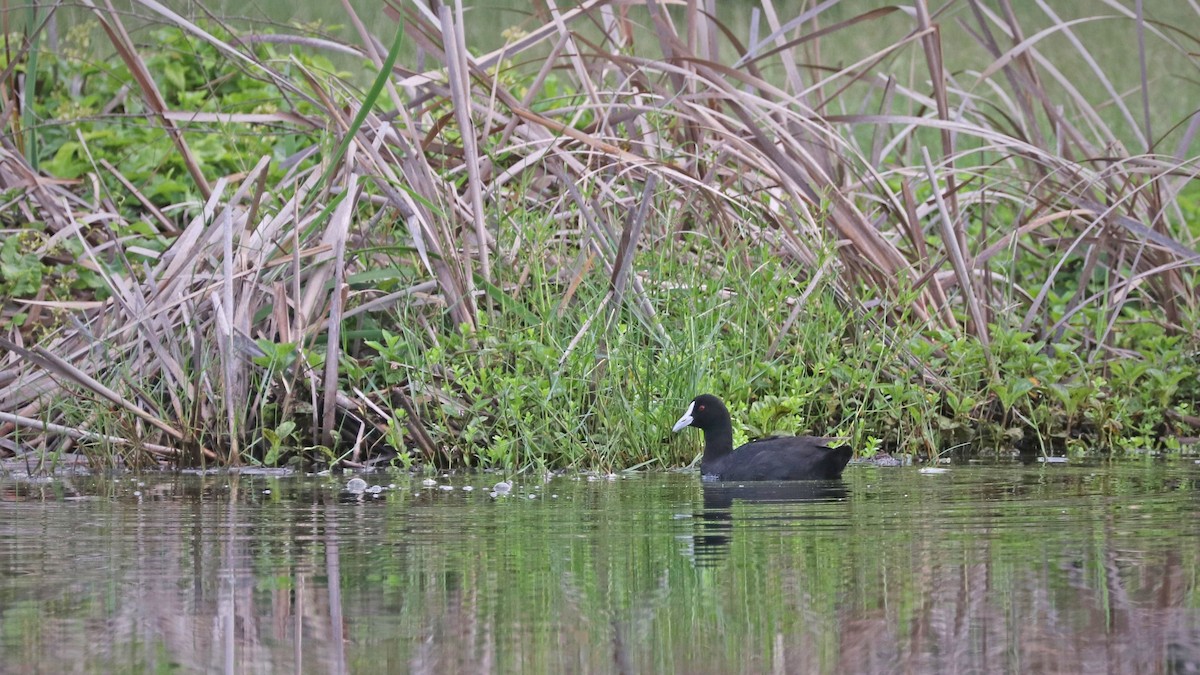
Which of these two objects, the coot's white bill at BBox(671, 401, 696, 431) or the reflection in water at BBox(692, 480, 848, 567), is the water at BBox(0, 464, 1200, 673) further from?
the coot's white bill at BBox(671, 401, 696, 431)

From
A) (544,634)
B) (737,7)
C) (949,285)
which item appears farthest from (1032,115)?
(737,7)

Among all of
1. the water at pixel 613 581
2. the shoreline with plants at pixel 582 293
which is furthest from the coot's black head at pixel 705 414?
the water at pixel 613 581

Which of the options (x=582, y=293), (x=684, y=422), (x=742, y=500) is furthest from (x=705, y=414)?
(x=742, y=500)

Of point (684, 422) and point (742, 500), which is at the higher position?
point (684, 422)

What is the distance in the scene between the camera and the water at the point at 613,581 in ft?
10.6

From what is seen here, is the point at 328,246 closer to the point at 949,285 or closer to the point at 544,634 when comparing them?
the point at 949,285

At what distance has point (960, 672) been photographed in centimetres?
300

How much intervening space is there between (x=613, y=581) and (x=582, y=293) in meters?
4.27

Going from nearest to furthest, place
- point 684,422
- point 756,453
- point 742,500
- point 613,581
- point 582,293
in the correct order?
point 613,581 < point 742,500 < point 756,453 < point 684,422 < point 582,293

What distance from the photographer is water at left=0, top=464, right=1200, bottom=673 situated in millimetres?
3223

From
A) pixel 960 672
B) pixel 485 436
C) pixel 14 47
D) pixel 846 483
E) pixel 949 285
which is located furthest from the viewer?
pixel 14 47

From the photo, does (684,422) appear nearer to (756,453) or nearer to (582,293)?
(756,453)

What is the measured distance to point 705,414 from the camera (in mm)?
7562

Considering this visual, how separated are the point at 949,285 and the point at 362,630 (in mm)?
6284
